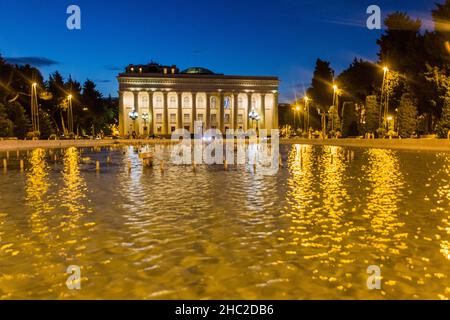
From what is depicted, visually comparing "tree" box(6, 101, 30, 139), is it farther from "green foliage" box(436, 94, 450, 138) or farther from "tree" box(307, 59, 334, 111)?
"tree" box(307, 59, 334, 111)

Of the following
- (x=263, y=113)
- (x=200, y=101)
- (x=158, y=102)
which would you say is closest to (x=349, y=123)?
(x=263, y=113)

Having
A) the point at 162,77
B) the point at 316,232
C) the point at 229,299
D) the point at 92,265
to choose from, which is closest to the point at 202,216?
the point at 316,232

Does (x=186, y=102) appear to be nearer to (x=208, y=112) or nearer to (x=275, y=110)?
(x=208, y=112)

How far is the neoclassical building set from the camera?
124 meters

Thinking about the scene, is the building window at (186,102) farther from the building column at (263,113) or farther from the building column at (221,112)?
the building column at (263,113)

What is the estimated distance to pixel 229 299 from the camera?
20.6ft

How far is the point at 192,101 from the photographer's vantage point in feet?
415

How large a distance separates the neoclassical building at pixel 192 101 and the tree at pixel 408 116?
6688cm

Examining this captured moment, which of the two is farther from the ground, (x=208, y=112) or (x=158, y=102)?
(x=158, y=102)

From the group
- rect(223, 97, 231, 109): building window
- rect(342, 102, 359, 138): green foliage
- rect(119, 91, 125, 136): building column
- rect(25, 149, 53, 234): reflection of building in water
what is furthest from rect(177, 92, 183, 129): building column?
rect(25, 149, 53, 234): reflection of building in water

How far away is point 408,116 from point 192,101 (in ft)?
249

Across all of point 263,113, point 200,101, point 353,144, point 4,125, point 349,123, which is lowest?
point 353,144

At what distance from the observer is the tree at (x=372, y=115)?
66.1 metres

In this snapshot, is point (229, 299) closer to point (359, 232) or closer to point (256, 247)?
point (256, 247)
